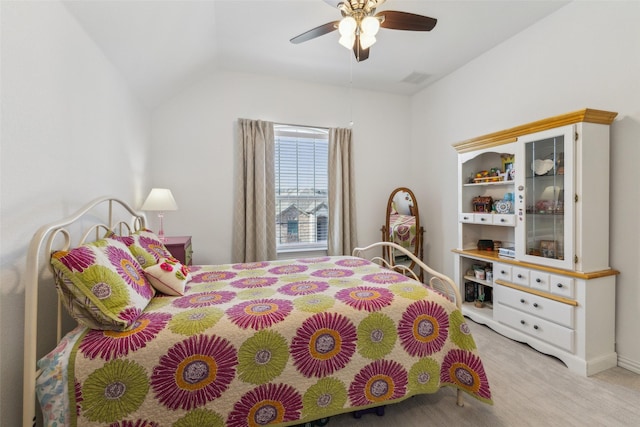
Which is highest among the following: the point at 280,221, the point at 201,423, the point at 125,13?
the point at 125,13

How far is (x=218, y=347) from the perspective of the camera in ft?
3.90

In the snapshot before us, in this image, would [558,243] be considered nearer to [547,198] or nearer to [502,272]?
[547,198]

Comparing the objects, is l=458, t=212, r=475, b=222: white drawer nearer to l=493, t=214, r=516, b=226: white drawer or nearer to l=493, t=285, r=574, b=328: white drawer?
l=493, t=214, r=516, b=226: white drawer

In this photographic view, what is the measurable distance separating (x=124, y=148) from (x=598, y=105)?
3.86 m

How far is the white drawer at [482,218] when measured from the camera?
2726mm

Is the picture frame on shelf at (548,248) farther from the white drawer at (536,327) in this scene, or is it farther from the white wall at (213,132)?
the white wall at (213,132)

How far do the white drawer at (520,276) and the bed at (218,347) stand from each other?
1150 mm

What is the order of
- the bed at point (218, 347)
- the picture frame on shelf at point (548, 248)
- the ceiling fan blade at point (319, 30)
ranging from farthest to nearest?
1. the picture frame on shelf at point (548, 248)
2. the ceiling fan blade at point (319, 30)
3. the bed at point (218, 347)

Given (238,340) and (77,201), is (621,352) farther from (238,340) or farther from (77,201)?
(77,201)

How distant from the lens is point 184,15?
6.91 feet

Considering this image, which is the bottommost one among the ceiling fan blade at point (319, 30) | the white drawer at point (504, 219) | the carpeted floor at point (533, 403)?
the carpeted floor at point (533, 403)

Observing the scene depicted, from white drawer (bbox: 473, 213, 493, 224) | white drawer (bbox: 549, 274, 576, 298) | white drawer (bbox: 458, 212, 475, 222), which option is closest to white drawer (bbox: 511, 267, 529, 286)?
white drawer (bbox: 549, 274, 576, 298)

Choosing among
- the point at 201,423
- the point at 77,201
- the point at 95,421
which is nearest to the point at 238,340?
the point at 201,423

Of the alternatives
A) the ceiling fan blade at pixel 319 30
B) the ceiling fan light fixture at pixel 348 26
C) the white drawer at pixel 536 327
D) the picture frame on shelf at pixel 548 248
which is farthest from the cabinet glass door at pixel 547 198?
the ceiling fan blade at pixel 319 30
